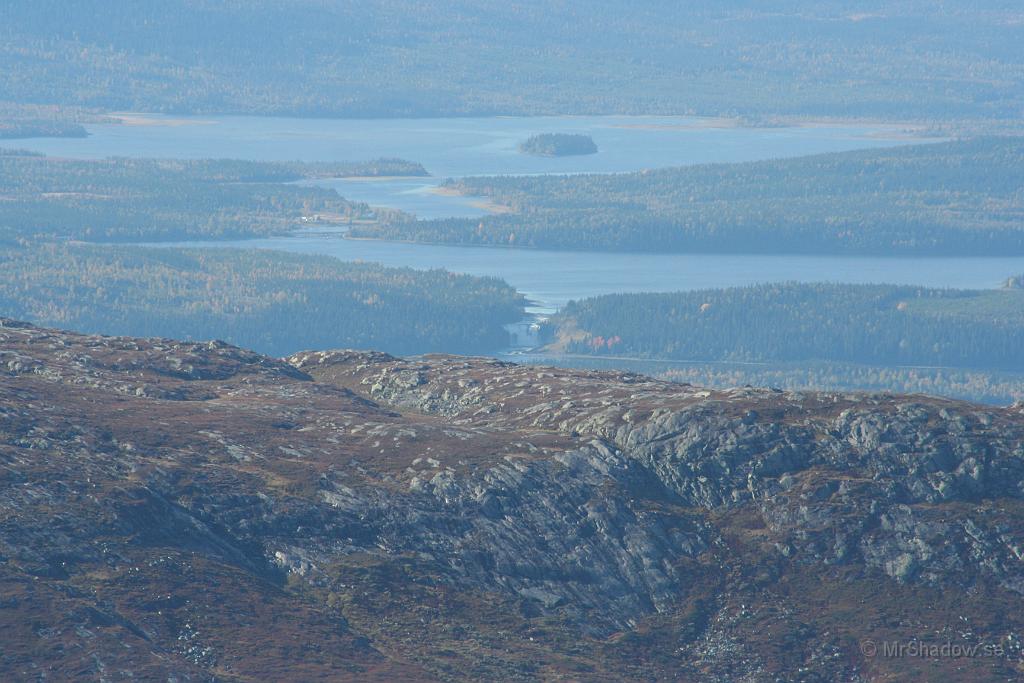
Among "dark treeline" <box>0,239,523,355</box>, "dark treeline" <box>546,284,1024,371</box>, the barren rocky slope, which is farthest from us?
"dark treeline" <box>546,284,1024,371</box>

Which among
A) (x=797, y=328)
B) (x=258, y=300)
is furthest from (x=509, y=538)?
(x=258, y=300)

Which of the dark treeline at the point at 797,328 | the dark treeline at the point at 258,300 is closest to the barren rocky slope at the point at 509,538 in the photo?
the dark treeline at the point at 258,300

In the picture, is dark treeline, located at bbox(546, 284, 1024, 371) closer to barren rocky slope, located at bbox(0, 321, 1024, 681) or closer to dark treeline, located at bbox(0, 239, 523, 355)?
dark treeline, located at bbox(0, 239, 523, 355)

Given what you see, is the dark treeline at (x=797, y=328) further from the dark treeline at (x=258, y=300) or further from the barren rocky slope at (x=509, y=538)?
the barren rocky slope at (x=509, y=538)

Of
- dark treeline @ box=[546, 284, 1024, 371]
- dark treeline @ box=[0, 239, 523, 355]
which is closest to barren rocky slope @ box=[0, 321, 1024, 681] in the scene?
dark treeline @ box=[0, 239, 523, 355]

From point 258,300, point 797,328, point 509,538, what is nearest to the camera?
point 509,538

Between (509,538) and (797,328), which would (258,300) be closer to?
(797,328)
